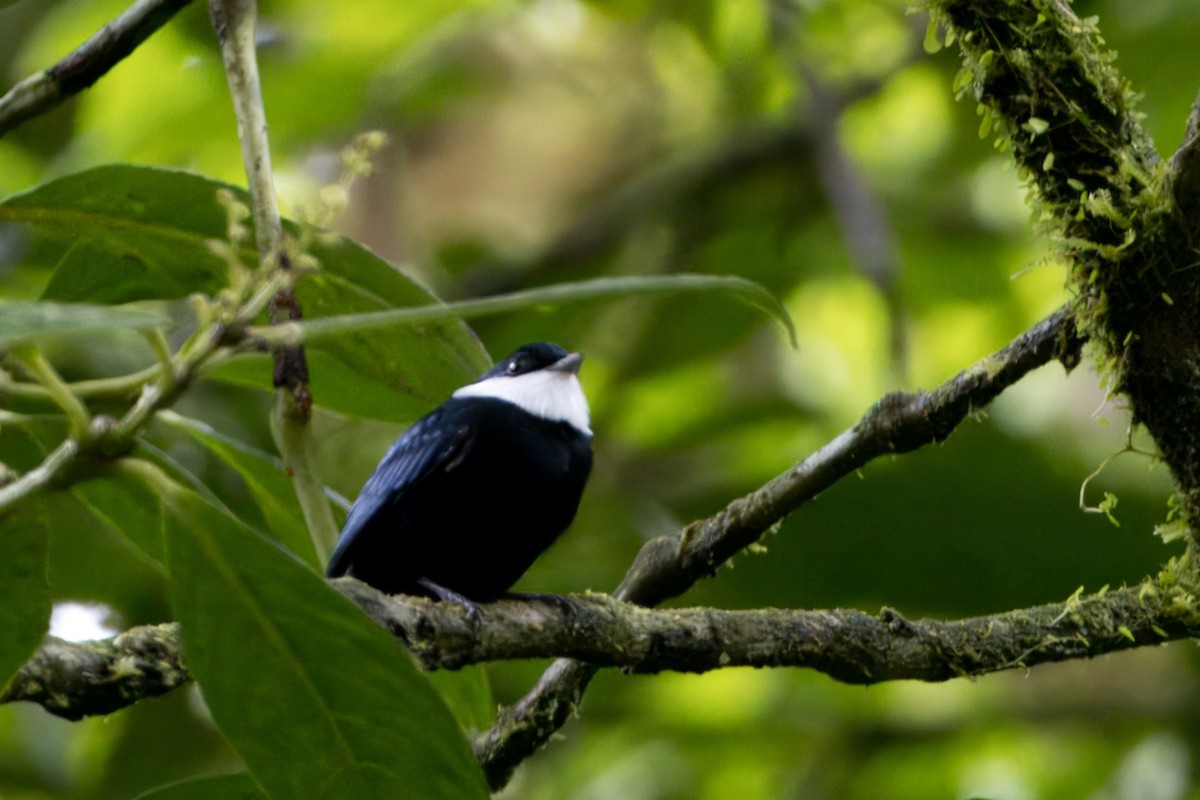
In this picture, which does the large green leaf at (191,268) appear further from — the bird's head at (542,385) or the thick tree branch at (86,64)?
the bird's head at (542,385)

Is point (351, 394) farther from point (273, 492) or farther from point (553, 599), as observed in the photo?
point (553, 599)

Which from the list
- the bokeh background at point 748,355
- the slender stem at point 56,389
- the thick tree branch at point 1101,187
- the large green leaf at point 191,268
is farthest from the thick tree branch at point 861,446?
the bokeh background at point 748,355

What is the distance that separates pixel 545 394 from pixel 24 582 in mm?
1878

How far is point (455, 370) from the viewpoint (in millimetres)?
2320

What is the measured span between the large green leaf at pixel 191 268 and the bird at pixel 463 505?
685mm

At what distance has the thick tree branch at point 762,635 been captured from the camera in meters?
1.83

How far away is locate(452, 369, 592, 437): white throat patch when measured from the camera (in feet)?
11.1

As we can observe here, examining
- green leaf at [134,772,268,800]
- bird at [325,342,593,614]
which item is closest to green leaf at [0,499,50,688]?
green leaf at [134,772,268,800]

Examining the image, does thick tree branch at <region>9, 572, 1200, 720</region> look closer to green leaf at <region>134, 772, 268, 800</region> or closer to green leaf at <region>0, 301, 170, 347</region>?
green leaf at <region>134, 772, 268, 800</region>

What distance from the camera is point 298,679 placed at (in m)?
1.65

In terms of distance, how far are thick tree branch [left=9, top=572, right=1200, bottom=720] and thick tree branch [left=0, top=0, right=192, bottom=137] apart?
74 centimetres

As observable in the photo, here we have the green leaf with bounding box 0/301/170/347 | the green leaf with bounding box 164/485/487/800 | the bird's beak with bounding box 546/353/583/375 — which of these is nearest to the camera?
the green leaf with bounding box 0/301/170/347

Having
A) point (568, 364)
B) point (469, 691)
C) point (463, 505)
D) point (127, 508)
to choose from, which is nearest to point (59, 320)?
point (127, 508)

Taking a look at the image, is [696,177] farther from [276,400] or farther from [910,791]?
[276,400]
